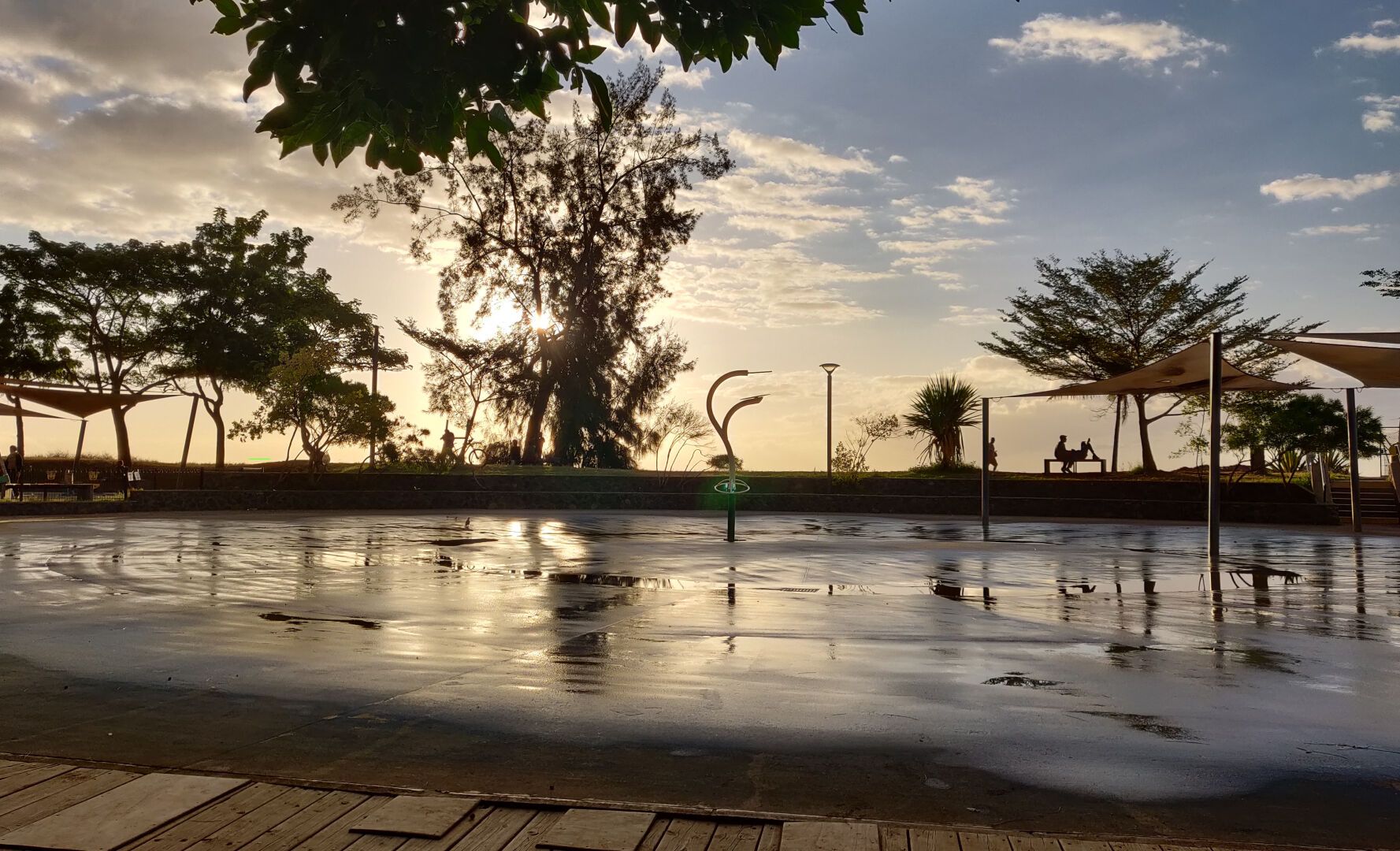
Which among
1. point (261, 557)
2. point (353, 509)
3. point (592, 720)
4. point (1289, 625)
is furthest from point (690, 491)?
point (592, 720)

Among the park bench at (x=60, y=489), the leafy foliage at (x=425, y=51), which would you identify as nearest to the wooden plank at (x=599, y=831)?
the leafy foliage at (x=425, y=51)

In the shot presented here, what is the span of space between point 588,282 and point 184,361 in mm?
16101

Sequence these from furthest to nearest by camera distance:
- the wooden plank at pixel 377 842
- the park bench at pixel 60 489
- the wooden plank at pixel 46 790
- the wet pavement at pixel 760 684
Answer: the park bench at pixel 60 489
the wet pavement at pixel 760 684
the wooden plank at pixel 46 790
the wooden plank at pixel 377 842

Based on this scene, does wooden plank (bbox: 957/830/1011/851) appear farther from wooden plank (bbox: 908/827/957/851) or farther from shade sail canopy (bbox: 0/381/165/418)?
shade sail canopy (bbox: 0/381/165/418)

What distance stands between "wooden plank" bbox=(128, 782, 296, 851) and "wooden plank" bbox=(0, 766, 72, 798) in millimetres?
672

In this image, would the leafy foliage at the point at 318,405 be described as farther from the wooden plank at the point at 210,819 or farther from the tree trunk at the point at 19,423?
the wooden plank at the point at 210,819

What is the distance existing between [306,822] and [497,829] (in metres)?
0.55

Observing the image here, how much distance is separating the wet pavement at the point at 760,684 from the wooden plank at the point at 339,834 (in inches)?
16.8

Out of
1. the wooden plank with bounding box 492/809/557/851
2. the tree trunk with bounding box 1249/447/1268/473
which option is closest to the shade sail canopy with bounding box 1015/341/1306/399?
the tree trunk with bounding box 1249/447/1268/473

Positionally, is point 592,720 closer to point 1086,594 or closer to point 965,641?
point 965,641

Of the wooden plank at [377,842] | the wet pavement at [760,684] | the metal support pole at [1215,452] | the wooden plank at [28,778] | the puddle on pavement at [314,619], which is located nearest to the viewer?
the wooden plank at [377,842]

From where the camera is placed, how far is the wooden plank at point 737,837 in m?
2.88

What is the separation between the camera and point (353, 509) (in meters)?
26.1

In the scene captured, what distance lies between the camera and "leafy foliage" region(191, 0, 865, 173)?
3400mm
